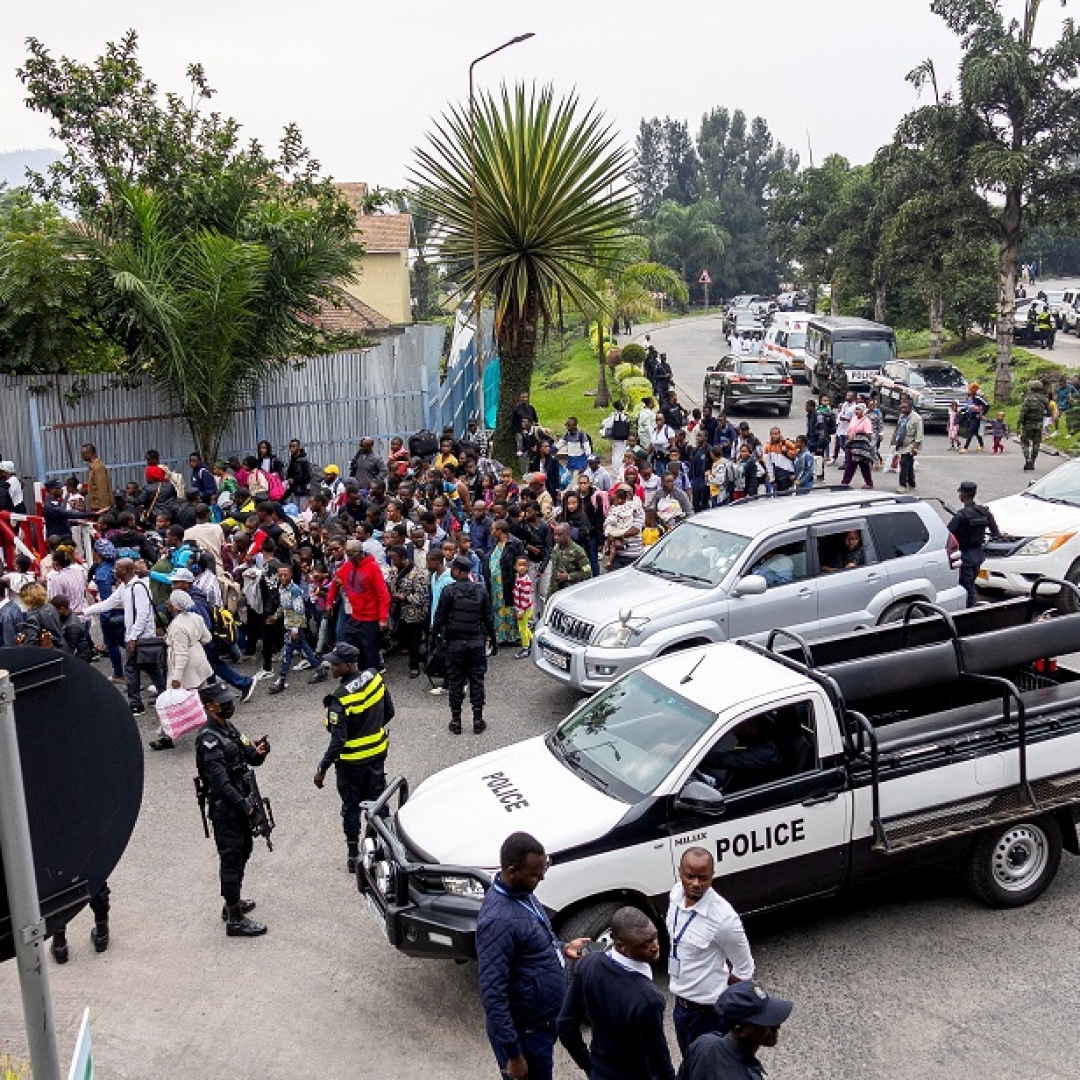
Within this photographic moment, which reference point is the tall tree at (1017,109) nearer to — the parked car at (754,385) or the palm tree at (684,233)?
the parked car at (754,385)

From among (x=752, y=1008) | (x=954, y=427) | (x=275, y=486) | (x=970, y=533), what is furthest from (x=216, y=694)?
(x=954, y=427)

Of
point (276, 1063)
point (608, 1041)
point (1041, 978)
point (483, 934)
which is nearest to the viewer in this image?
point (608, 1041)

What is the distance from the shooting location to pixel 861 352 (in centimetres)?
3384

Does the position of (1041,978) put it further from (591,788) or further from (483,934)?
(483,934)

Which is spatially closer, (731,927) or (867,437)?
(731,927)

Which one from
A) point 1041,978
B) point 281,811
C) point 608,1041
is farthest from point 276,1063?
point 1041,978

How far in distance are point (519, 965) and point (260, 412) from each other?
17562 millimetres

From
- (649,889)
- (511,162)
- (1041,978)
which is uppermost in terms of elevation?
(511,162)

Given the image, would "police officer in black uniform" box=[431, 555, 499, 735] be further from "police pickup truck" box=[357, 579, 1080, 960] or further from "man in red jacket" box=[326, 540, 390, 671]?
"police pickup truck" box=[357, 579, 1080, 960]

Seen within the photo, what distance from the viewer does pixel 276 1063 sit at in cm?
659

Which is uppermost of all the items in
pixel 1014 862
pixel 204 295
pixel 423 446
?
pixel 204 295

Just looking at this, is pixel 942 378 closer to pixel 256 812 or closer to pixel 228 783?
pixel 256 812

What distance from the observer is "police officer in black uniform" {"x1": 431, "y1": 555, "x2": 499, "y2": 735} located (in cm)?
1073

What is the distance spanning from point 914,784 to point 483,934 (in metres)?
3.26
